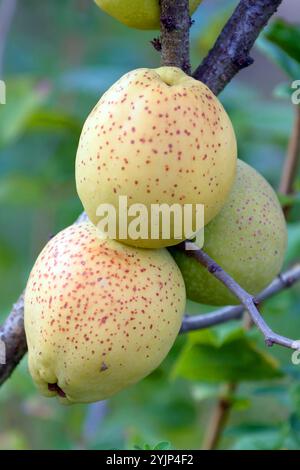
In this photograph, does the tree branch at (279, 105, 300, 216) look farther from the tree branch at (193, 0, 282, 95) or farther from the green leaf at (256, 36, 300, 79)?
the tree branch at (193, 0, 282, 95)

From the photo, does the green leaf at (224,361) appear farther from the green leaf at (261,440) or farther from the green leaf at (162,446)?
the green leaf at (162,446)

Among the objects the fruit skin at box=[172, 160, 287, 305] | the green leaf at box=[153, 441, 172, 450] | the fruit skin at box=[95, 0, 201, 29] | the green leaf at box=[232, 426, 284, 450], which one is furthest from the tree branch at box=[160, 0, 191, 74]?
the green leaf at box=[232, 426, 284, 450]

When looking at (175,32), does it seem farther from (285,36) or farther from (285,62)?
(285,62)

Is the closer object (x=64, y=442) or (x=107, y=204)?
(x=107, y=204)

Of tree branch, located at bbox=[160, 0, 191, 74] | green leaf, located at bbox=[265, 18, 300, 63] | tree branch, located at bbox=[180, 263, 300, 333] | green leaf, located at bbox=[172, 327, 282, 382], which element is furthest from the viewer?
green leaf, located at bbox=[172, 327, 282, 382]

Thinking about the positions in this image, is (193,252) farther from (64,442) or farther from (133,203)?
(64,442)
